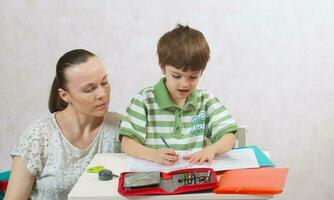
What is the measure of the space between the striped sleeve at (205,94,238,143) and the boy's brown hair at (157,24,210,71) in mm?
138

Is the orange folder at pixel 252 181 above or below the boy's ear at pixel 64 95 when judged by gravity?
below

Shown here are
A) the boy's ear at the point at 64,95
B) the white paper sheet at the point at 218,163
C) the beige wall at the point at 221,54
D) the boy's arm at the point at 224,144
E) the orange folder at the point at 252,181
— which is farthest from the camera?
the beige wall at the point at 221,54

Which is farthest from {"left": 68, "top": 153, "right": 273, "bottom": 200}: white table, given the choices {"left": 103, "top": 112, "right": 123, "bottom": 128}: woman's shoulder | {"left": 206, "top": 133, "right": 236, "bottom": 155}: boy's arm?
{"left": 103, "top": 112, "right": 123, "bottom": 128}: woman's shoulder

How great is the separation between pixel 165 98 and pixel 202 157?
27 cm

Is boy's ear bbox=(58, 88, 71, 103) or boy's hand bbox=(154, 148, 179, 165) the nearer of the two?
boy's hand bbox=(154, 148, 179, 165)

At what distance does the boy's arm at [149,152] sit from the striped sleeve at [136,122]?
20 millimetres

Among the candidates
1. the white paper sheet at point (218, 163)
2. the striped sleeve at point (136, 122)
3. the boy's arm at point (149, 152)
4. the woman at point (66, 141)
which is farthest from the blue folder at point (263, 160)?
the woman at point (66, 141)

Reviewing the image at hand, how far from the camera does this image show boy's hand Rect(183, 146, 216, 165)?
3.92 feet

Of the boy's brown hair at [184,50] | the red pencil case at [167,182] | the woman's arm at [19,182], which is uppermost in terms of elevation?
the boy's brown hair at [184,50]

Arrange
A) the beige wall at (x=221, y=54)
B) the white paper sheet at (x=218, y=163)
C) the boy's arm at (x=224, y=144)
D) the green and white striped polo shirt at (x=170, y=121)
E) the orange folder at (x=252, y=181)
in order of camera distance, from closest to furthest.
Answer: the orange folder at (x=252, y=181)
the white paper sheet at (x=218, y=163)
the boy's arm at (x=224, y=144)
the green and white striped polo shirt at (x=170, y=121)
the beige wall at (x=221, y=54)

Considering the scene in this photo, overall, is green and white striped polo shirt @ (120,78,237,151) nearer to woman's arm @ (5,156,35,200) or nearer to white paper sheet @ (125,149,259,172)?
white paper sheet @ (125,149,259,172)

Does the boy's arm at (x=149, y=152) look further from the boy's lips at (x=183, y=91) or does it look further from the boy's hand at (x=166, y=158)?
the boy's lips at (x=183, y=91)

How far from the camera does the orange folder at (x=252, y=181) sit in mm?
967

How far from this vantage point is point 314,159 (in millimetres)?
2402
